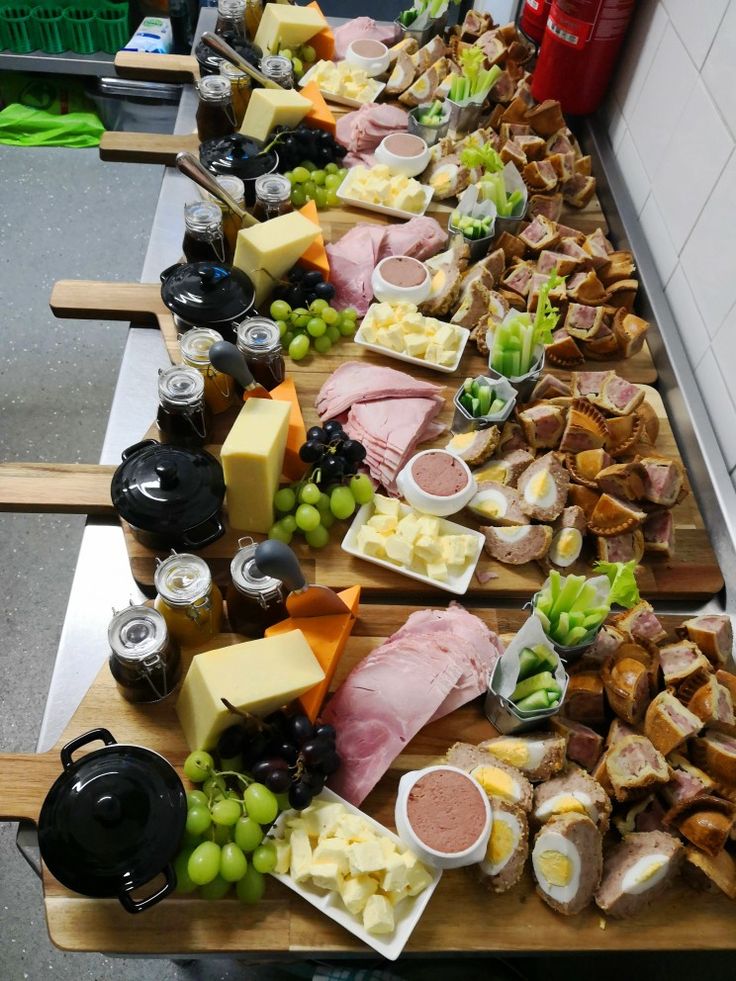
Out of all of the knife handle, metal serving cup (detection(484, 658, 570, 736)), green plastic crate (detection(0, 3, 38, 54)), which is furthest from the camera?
green plastic crate (detection(0, 3, 38, 54))

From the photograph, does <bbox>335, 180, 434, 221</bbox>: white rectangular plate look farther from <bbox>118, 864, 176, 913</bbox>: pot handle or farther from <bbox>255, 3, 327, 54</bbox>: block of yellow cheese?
<bbox>118, 864, 176, 913</bbox>: pot handle

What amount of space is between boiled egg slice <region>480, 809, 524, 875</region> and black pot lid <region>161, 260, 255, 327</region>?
38.2 inches

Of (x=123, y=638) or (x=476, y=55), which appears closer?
(x=123, y=638)

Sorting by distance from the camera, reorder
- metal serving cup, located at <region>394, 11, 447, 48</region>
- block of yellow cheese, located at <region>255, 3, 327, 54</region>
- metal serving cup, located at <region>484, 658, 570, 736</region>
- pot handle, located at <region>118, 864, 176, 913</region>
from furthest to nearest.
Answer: metal serving cup, located at <region>394, 11, 447, 48</region> < block of yellow cheese, located at <region>255, 3, 327, 54</region> < metal serving cup, located at <region>484, 658, 570, 736</region> < pot handle, located at <region>118, 864, 176, 913</region>

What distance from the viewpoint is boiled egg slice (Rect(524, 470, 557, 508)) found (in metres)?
1.43

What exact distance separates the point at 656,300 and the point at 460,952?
1.36 meters

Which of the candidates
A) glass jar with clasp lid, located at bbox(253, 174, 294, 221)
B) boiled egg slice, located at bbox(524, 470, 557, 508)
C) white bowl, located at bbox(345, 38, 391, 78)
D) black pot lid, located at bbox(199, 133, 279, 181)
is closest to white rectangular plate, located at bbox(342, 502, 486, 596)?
boiled egg slice, located at bbox(524, 470, 557, 508)

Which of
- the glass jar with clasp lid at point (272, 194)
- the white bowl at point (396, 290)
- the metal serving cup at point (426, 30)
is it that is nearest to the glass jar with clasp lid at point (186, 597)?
the white bowl at point (396, 290)

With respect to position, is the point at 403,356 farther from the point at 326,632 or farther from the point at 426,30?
the point at 426,30

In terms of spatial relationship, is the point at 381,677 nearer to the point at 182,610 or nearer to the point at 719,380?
the point at 182,610

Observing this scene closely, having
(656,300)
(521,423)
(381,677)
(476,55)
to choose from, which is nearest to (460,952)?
(381,677)

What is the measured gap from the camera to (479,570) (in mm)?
1403

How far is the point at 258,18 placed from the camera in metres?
2.37

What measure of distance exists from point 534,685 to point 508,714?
0.19ft
